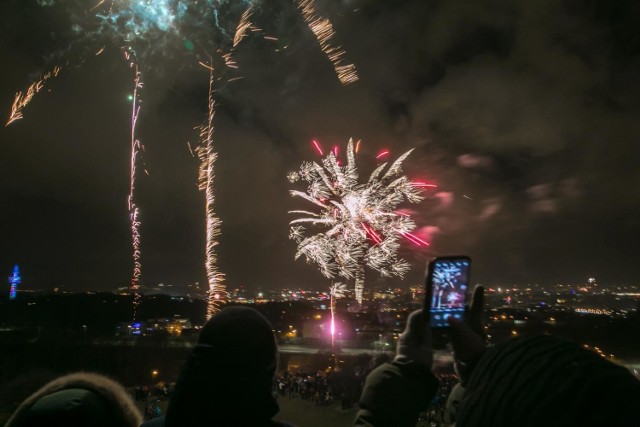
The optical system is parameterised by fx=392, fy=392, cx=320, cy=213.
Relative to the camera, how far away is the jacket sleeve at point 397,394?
1448 millimetres

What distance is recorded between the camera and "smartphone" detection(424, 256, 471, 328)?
1825mm

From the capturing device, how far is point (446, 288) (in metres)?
2.00

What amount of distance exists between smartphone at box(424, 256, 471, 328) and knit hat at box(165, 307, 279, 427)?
764mm

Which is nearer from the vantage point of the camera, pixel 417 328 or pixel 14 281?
pixel 417 328

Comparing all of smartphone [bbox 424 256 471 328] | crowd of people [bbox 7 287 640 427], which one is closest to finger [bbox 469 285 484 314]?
smartphone [bbox 424 256 471 328]

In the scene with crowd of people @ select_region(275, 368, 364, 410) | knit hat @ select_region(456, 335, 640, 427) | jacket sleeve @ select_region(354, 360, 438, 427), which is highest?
knit hat @ select_region(456, 335, 640, 427)

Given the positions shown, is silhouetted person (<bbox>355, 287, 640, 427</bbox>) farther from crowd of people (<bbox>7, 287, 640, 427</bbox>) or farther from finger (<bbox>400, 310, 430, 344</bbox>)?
finger (<bbox>400, 310, 430, 344</bbox>)

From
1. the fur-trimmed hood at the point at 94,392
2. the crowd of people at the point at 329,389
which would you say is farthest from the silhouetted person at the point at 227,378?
the crowd of people at the point at 329,389

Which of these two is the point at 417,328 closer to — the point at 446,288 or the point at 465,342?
the point at 465,342

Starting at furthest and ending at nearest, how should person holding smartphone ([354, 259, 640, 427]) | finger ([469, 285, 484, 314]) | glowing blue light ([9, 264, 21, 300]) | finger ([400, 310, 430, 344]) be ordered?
glowing blue light ([9, 264, 21, 300]) → finger ([469, 285, 484, 314]) → finger ([400, 310, 430, 344]) → person holding smartphone ([354, 259, 640, 427])

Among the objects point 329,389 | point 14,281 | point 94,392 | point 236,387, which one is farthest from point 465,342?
point 14,281

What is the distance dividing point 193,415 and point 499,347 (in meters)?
1.17

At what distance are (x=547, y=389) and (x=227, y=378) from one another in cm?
117

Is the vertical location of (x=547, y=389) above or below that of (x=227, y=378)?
above
